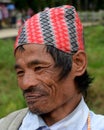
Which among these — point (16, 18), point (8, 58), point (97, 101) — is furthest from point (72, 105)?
point (16, 18)

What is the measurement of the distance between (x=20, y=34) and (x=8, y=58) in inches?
238

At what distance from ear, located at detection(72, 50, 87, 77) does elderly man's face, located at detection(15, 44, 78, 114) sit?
38mm

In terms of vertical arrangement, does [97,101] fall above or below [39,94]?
below

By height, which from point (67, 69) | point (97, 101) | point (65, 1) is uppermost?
point (67, 69)

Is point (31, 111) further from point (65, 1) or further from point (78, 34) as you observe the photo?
point (65, 1)

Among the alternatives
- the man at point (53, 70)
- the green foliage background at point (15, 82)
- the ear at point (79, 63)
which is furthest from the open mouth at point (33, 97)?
the green foliage background at point (15, 82)

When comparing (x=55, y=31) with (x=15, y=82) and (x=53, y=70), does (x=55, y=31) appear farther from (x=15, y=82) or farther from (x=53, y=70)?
(x=15, y=82)

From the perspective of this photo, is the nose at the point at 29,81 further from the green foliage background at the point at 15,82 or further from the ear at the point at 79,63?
the green foliage background at the point at 15,82

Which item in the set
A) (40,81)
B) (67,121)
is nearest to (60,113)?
(67,121)

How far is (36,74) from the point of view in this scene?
1815mm

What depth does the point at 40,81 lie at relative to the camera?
1811 millimetres

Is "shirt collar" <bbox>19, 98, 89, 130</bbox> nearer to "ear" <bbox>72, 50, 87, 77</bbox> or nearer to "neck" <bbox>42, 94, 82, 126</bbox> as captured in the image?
"neck" <bbox>42, 94, 82, 126</bbox>

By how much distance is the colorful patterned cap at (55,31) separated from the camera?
5.91 feet

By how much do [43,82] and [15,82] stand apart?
16.8ft
